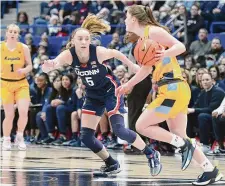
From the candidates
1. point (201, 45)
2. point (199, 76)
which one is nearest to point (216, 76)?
point (199, 76)

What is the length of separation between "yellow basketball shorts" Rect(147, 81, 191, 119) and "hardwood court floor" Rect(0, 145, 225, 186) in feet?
2.51

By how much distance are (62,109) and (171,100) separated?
320 inches

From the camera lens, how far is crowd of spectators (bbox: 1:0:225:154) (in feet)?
44.5

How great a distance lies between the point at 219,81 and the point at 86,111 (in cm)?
545

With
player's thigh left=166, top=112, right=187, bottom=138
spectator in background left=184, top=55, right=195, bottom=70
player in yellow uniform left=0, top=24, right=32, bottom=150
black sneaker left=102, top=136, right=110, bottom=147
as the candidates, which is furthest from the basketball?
spectator in background left=184, top=55, right=195, bottom=70

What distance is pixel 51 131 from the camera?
647 inches

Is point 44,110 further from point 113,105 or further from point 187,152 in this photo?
point 187,152

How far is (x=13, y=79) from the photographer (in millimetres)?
13742

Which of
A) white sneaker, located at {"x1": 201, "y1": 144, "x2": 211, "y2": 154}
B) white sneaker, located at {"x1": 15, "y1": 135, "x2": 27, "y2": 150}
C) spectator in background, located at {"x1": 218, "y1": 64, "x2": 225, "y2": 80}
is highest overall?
spectator in background, located at {"x1": 218, "y1": 64, "x2": 225, "y2": 80}

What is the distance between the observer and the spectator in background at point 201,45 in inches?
658

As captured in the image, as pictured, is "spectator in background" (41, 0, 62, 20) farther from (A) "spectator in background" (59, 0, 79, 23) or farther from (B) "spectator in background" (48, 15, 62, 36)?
(B) "spectator in background" (48, 15, 62, 36)

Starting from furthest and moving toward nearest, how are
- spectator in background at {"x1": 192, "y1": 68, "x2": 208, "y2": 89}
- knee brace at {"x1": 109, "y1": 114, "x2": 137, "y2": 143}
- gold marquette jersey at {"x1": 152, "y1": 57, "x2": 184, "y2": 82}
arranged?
1. spectator in background at {"x1": 192, "y1": 68, "x2": 208, "y2": 89}
2. knee brace at {"x1": 109, "y1": 114, "x2": 137, "y2": 143}
3. gold marquette jersey at {"x1": 152, "y1": 57, "x2": 184, "y2": 82}

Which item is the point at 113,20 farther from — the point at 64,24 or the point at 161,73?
the point at 161,73

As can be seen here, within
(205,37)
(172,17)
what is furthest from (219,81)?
(172,17)
